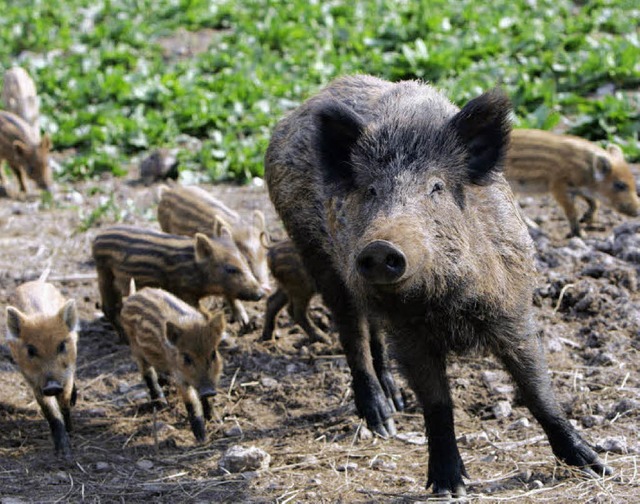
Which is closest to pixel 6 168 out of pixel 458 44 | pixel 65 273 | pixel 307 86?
pixel 307 86

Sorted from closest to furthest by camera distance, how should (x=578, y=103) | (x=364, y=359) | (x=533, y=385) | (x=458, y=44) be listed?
1. (x=533, y=385)
2. (x=364, y=359)
3. (x=578, y=103)
4. (x=458, y=44)

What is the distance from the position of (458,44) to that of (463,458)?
22.8 feet

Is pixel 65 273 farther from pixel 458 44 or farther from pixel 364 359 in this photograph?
pixel 458 44

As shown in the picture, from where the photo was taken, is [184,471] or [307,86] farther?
[307,86]

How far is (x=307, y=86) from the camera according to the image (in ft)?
34.9

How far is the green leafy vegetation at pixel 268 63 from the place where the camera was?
9.58 m

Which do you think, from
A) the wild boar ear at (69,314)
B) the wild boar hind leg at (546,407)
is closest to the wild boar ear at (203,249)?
the wild boar ear at (69,314)

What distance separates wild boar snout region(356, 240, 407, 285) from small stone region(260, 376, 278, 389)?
8.15ft

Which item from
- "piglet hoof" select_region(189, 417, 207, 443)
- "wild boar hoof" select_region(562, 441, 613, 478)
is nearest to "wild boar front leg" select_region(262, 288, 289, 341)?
"piglet hoof" select_region(189, 417, 207, 443)

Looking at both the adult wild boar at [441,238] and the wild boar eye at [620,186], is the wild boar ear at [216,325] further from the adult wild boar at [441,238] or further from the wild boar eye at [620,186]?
the wild boar eye at [620,186]

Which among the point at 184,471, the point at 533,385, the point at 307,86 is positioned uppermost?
the point at 307,86

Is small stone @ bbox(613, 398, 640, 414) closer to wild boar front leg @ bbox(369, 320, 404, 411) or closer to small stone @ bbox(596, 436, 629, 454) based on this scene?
small stone @ bbox(596, 436, 629, 454)

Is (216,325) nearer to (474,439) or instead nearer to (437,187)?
(474,439)

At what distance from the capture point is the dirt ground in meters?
4.62
